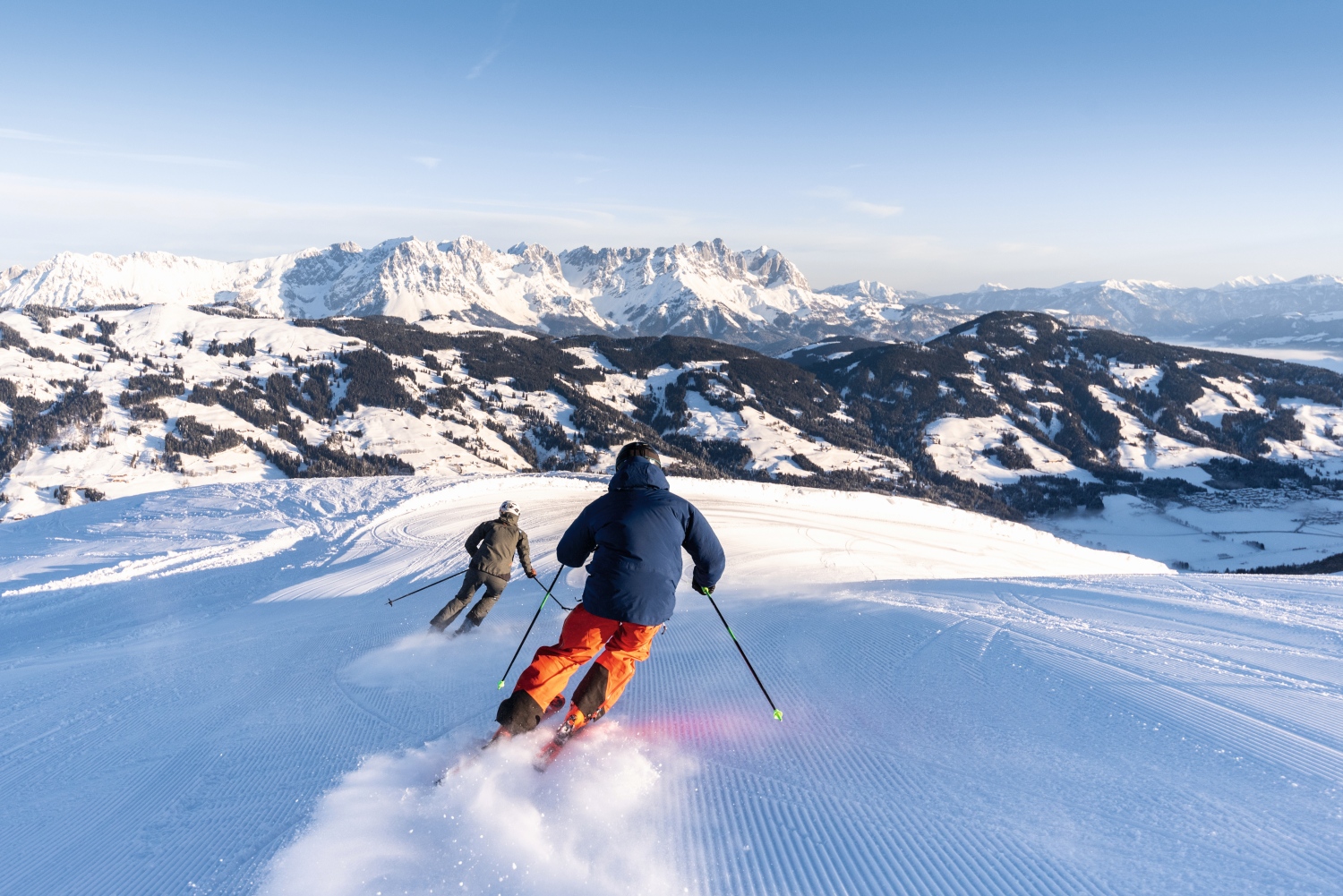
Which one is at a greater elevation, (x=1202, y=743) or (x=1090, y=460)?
(x=1202, y=743)

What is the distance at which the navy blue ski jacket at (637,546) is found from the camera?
201 inches

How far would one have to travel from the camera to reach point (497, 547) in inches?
381

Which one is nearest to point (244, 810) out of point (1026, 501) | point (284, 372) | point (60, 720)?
point (60, 720)

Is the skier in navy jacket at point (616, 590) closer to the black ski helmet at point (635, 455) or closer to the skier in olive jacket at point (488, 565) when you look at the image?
the black ski helmet at point (635, 455)

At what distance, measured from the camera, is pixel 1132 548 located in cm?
11538

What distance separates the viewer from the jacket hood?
5402 millimetres

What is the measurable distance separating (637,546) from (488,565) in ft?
17.2

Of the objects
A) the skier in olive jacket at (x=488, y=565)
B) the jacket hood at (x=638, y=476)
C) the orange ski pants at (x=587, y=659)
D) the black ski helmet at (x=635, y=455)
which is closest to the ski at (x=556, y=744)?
the orange ski pants at (x=587, y=659)

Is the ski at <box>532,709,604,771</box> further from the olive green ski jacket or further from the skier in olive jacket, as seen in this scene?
the olive green ski jacket

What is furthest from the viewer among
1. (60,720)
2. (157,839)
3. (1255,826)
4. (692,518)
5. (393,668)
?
(393,668)

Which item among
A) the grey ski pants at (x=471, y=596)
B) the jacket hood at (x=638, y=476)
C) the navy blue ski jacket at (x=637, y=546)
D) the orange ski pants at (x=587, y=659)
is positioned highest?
the jacket hood at (x=638, y=476)

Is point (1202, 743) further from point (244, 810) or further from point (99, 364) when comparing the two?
point (99, 364)

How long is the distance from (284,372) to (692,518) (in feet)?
725

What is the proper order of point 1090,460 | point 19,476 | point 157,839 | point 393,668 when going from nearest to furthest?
point 157,839
point 393,668
point 19,476
point 1090,460
